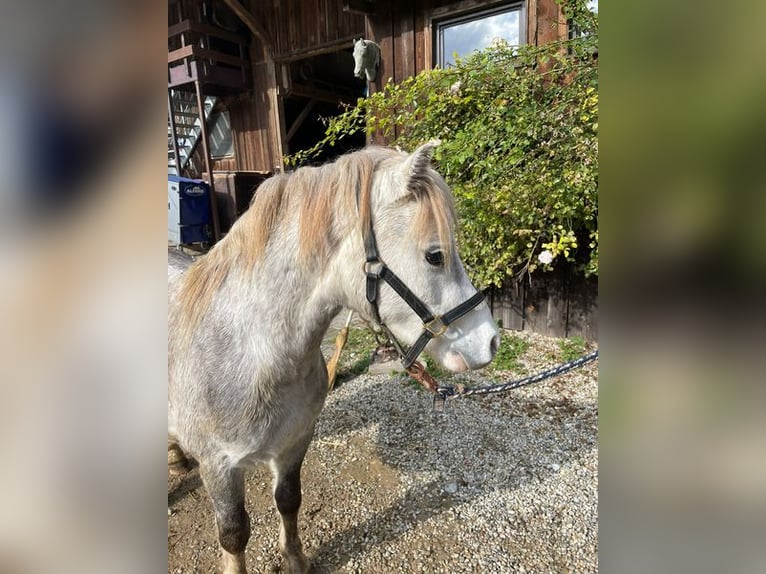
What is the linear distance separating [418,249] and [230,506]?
4.34ft

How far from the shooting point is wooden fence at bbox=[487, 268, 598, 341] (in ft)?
14.3

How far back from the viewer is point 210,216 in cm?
817

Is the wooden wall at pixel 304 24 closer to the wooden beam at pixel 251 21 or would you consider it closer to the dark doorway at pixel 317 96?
the wooden beam at pixel 251 21

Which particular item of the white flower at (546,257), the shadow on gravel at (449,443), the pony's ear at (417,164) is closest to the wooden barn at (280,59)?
the white flower at (546,257)

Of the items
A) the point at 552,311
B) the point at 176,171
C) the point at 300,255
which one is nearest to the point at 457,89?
the point at 552,311

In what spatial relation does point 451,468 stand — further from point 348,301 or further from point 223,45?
point 223,45

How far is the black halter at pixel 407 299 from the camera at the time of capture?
138cm

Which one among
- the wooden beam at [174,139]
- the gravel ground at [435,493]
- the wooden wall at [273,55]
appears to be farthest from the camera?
the wooden beam at [174,139]

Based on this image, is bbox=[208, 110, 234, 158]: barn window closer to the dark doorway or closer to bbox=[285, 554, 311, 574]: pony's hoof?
the dark doorway

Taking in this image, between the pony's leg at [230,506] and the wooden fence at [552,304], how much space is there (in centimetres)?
374

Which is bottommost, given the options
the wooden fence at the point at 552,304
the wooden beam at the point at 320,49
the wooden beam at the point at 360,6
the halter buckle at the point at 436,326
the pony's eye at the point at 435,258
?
the wooden fence at the point at 552,304

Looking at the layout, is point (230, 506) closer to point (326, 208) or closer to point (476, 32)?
point (326, 208)
